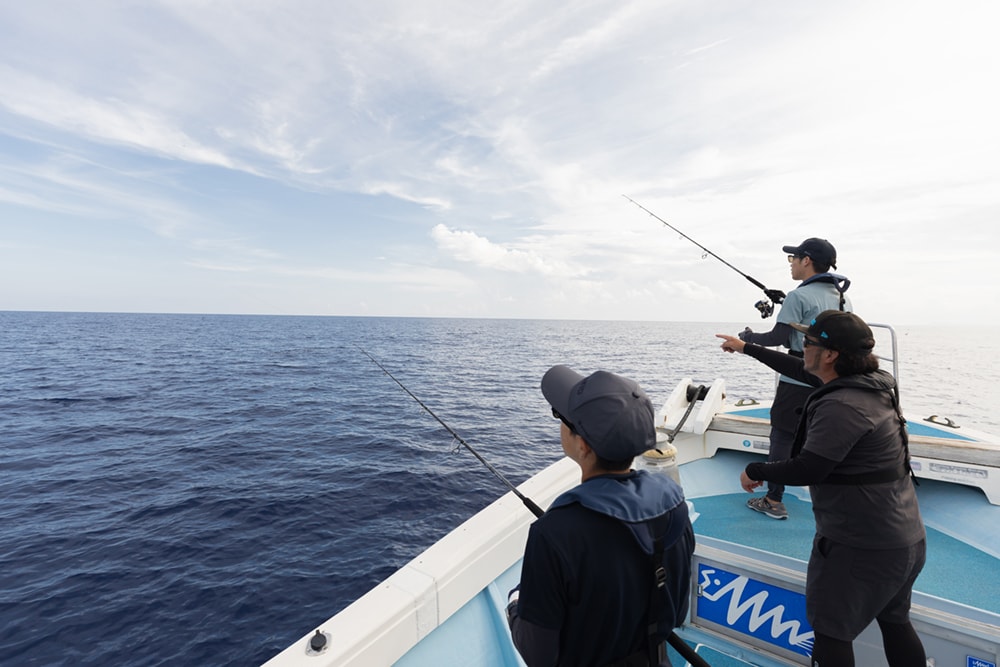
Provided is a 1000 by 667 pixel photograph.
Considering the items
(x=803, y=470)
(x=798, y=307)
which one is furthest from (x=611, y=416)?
(x=798, y=307)

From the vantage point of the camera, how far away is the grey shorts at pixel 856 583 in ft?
6.59

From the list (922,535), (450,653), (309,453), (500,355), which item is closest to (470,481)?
(309,453)

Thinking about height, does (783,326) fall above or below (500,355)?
above

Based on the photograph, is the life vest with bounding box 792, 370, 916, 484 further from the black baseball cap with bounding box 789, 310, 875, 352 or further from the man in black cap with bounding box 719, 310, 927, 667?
the black baseball cap with bounding box 789, 310, 875, 352

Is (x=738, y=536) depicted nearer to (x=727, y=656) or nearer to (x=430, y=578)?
(x=727, y=656)

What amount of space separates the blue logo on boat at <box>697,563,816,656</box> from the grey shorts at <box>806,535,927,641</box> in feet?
2.26

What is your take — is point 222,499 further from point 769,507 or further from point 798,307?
point 798,307

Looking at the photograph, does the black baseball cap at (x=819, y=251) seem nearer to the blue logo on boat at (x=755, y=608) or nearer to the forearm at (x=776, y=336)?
the forearm at (x=776, y=336)

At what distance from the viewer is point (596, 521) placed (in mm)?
1279

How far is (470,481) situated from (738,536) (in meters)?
7.97

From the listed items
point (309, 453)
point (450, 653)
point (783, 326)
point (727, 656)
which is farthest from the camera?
point (309, 453)

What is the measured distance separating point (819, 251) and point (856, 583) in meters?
2.33

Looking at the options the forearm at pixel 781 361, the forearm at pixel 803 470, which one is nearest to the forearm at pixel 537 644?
the forearm at pixel 803 470

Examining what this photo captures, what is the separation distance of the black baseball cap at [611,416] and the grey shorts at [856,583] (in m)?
1.44
